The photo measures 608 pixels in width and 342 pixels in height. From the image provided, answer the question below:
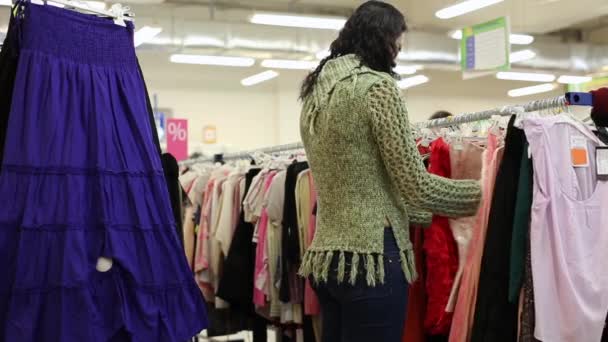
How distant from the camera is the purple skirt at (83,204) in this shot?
59.0 inches

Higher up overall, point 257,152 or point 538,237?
point 257,152

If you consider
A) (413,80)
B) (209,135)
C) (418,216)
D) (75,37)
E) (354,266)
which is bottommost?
(354,266)

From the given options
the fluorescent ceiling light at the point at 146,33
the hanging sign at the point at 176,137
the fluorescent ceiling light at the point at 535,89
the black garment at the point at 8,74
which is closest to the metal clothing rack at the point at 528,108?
the black garment at the point at 8,74

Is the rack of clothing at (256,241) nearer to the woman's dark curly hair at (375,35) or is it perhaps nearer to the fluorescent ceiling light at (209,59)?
the woman's dark curly hair at (375,35)

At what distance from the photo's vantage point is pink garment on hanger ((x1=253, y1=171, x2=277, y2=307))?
10.8 feet

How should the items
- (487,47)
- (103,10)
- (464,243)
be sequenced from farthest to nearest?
(487,47) → (464,243) → (103,10)

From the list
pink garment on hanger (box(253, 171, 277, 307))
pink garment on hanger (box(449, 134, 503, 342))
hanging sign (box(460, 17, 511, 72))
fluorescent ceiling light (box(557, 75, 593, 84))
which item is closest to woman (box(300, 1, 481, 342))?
pink garment on hanger (box(449, 134, 503, 342))

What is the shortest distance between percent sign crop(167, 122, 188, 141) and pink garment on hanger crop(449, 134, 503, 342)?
20.2 ft

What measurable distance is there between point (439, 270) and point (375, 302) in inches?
33.6

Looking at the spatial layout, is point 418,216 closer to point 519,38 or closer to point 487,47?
point 487,47

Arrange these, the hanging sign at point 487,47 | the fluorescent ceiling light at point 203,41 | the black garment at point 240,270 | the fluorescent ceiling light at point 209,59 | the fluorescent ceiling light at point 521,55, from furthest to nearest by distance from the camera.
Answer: the fluorescent ceiling light at point 521,55 < the fluorescent ceiling light at point 209,59 < the fluorescent ceiling light at point 203,41 < the hanging sign at point 487,47 < the black garment at point 240,270

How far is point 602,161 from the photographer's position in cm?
203

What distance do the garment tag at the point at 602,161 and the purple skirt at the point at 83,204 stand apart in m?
1.25

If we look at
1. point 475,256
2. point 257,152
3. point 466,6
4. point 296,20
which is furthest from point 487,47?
point 475,256
